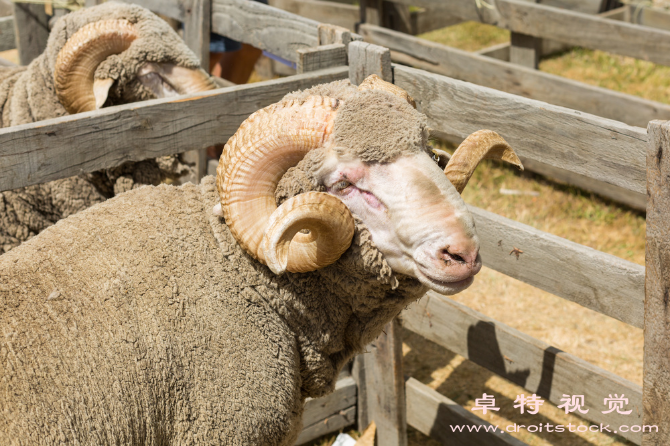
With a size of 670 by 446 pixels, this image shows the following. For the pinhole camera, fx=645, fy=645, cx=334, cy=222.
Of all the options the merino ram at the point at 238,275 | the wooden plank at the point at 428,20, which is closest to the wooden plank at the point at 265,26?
the merino ram at the point at 238,275

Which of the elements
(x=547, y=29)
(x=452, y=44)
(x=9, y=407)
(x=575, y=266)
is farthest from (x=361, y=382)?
(x=452, y=44)

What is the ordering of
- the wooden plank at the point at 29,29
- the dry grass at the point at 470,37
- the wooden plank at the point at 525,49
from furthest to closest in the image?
the dry grass at the point at 470,37
the wooden plank at the point at 525,49
the wooden plank at the point at 29,29

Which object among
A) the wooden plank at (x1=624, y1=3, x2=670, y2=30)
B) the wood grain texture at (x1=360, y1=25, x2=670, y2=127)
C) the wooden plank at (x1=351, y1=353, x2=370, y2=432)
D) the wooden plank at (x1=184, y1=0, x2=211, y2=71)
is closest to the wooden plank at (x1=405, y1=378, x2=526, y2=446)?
the wooden plank at (x1=351, y1=353, x2=370, y2=432)

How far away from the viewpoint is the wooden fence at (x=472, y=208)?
2324mm

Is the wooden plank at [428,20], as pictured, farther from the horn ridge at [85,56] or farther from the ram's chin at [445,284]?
the ram's chin at [445,284]

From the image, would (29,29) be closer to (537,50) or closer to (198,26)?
(198,26)

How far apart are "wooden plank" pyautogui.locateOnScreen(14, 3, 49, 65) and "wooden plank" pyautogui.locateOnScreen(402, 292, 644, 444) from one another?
3.92 m

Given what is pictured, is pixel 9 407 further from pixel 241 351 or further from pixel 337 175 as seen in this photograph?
pixel 337 175

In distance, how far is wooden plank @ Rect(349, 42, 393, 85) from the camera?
9.72 feet

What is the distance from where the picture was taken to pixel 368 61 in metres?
3.02

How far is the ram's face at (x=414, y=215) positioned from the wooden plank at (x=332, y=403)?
1.84 meters

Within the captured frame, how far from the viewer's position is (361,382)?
3881mm

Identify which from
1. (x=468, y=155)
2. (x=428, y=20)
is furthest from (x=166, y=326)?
(x=428, y=20)

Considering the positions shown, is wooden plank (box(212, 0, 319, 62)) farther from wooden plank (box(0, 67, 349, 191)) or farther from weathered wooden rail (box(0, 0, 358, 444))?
wooden plank (box(0, 67, 349, 191))
